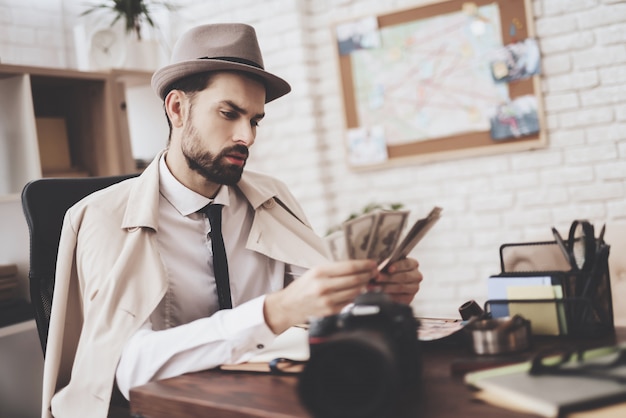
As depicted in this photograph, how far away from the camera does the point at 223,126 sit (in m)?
1.62

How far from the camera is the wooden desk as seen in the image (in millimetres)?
841

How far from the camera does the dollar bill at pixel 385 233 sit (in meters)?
0.97

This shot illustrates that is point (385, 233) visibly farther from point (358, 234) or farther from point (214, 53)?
point (214, 53)

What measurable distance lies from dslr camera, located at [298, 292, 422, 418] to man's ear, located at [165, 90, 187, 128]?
0.99m

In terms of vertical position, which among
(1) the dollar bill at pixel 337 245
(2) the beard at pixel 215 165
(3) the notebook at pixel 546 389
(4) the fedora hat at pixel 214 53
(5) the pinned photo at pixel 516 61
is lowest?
(3) the notebook at pixel 546 389

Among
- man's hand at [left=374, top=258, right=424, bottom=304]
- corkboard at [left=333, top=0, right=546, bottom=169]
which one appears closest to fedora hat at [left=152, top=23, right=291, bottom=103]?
man's hand at [left=374, top=258, right=424, bottom=304]

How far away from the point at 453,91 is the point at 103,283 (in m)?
1.97

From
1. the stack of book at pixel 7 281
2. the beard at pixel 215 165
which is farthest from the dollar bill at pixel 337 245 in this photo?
the stack of book at pixel 7 281

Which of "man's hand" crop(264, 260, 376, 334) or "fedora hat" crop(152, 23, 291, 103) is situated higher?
"fedora hat" crop(152, 23, 291, 103)

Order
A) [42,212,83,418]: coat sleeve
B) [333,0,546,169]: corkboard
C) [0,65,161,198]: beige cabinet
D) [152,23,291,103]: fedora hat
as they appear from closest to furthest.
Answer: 1. [42,212,83,418]: coat sleeve
2. [152,23,291,103]: fedora hat
3. [0,65,161,198]: beige cabinet
4. [333,0,546,169]: corkboard

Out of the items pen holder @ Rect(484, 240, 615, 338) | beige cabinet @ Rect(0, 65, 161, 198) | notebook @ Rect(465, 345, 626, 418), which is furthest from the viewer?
beige cabinet @ Rect(0, 65, 161, 198)

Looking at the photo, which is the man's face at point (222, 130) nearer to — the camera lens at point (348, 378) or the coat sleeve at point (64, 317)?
the coat sleeve at point (64, 317)

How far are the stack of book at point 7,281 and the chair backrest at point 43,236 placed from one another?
0.86m

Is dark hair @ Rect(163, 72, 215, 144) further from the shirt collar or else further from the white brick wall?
the white brick wall
